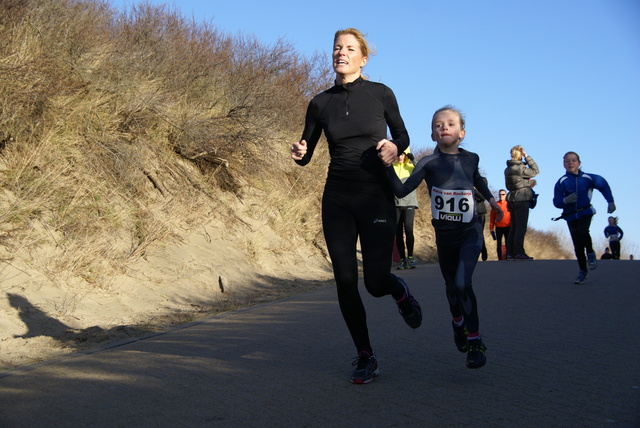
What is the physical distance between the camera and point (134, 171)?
1191cm

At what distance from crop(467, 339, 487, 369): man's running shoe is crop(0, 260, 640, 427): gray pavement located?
106 millimetres

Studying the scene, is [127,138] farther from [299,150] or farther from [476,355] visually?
[476,355]

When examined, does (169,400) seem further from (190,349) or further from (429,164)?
(429,164)

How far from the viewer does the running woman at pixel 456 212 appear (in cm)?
541

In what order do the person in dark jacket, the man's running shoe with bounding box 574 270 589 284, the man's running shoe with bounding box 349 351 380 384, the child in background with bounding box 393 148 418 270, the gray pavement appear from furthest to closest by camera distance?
the person in dark jacket
the child in background with bounding box 393 148 418 270
the man's running shoe with bounding box 574 270 589 284
the man's running shoe with bounding box 349 351 380 384
the gray pavement

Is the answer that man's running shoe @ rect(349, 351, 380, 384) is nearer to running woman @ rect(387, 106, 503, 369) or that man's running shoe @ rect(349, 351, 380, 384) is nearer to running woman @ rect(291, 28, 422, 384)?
running woman @ rect(291, 28, 422, 384)

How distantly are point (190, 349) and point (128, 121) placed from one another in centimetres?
696

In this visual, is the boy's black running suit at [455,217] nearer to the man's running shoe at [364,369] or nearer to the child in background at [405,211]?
the man's running shoe at [364,369]

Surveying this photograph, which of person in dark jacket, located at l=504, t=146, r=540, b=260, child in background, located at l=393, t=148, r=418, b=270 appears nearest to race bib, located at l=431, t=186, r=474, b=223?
child in background, located at l=393, t=148, r=418, b=270

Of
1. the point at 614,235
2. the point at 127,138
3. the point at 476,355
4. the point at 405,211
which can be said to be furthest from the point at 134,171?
the point at 614,235

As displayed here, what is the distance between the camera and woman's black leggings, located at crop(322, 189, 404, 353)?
523 cm

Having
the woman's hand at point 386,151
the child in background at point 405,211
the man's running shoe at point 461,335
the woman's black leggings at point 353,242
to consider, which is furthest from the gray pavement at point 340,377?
the child in background at point 405,211

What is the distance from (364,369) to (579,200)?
22.7 feet

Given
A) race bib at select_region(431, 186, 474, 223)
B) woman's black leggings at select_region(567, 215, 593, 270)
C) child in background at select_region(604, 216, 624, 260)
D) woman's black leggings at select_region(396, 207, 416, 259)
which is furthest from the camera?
child in background at select_region(604, 216, 624, 260)
